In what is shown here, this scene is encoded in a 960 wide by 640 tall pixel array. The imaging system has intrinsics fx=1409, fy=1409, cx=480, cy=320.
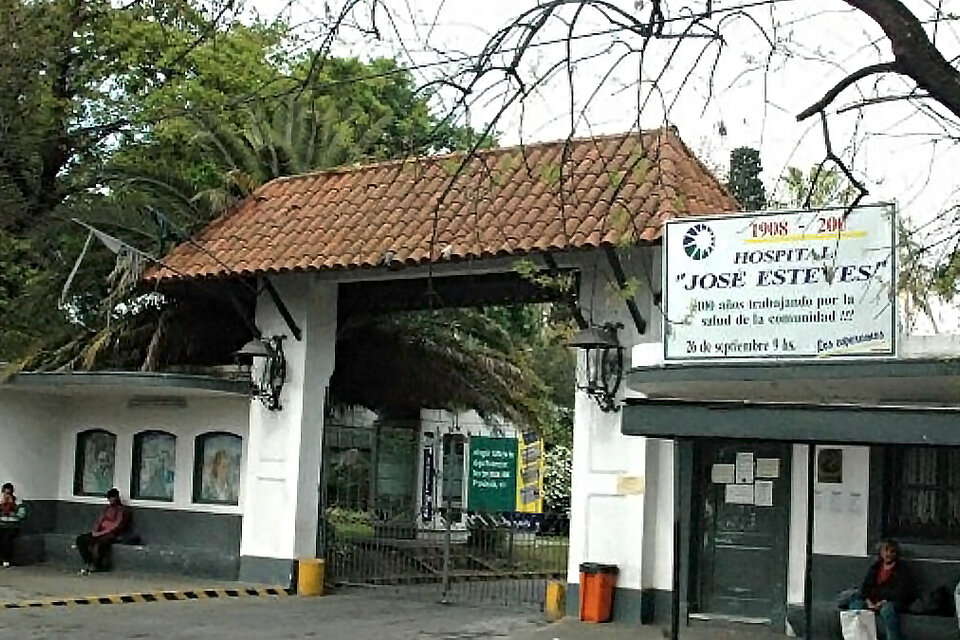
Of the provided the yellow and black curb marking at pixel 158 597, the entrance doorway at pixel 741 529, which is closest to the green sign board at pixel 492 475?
the yellow and black curb marking at pixel 158 597

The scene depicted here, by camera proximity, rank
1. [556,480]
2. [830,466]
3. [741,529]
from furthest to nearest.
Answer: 1. [556,480]
2. [741,529]
3. [830,466]

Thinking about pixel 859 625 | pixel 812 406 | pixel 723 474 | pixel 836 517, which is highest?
pixel 812 406

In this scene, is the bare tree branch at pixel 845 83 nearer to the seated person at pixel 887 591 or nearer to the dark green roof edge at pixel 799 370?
the dark green roof edge at pixel 799 370

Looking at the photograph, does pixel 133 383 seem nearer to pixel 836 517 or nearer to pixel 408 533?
pixel 408 533

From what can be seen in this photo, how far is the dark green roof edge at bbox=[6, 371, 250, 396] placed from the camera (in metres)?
18.9

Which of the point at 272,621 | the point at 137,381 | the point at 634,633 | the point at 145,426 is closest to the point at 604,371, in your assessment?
the point at 634,633

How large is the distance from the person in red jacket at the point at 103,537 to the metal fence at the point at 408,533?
133 inches

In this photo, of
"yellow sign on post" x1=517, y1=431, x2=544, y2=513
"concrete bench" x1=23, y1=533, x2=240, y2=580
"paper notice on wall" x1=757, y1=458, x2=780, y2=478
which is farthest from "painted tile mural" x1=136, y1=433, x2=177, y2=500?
"paper notice on wall" x1=757, y1=458, x2=780, y2=478

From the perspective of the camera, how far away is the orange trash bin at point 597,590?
52.4 feet

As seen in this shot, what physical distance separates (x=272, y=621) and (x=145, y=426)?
20.6ft

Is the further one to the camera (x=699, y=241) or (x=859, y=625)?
(x=699, y=241)

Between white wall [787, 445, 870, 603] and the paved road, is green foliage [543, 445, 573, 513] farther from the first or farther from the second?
white wall [787, 445, 870, 603]

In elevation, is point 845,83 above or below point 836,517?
above

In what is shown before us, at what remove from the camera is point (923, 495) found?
48.2 ft
